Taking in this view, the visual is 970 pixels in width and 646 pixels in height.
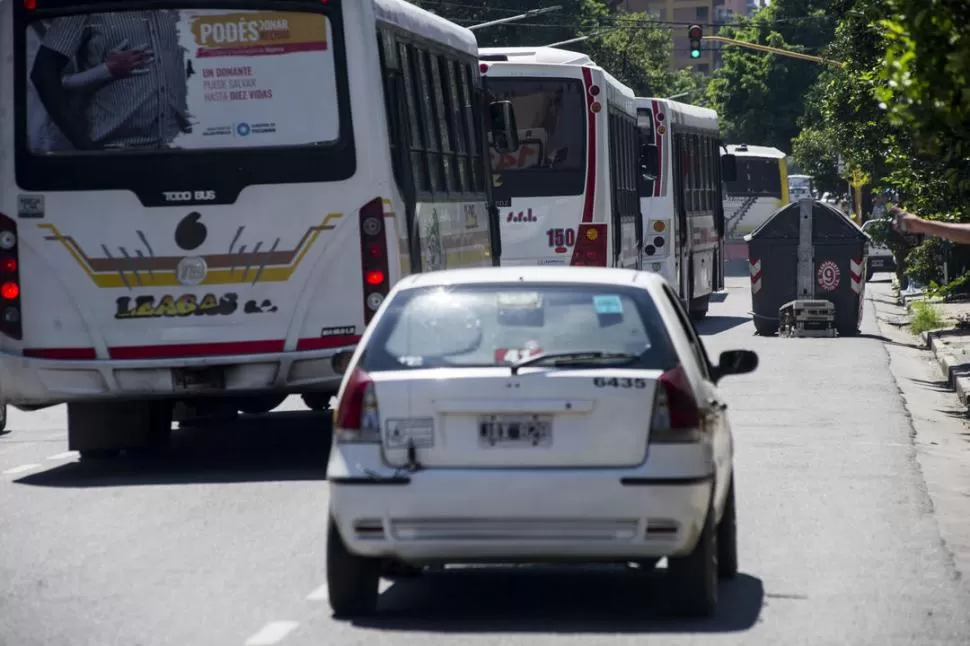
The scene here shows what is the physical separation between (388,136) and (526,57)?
10.9m

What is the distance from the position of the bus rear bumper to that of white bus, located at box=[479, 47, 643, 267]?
10752mm

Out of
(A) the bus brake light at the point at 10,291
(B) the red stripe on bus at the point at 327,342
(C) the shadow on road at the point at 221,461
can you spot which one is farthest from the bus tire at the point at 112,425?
(B) the red stripe on bus at the point at 327,342

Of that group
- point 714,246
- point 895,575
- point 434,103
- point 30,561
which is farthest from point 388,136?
point 714,246

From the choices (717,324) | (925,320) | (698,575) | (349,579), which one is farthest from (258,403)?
(717,324)

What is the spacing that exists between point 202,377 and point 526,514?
20.0ft

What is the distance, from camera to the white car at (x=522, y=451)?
311 inches

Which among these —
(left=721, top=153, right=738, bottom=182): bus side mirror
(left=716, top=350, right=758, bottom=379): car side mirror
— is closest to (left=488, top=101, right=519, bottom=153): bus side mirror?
(left=716, top=350, right=758, bottom=379): car side mirror

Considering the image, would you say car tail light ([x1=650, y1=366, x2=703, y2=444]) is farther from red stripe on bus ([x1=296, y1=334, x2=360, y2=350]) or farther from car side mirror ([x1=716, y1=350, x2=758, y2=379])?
red stripe on bus ([x1=296, y1=334, x2=360, y2=350])

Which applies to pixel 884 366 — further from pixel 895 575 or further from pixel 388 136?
pixel 895 575

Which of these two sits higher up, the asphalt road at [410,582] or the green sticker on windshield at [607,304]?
the green sticker on windshield at [607,304]

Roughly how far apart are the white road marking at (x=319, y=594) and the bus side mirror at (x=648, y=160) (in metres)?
20.5

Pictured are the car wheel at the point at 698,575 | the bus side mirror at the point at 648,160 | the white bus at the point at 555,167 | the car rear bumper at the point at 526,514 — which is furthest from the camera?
the bus side mirror at the point at 648,160

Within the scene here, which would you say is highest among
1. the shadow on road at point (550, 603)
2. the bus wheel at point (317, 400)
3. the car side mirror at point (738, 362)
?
the car side mirror at point (738, 362)

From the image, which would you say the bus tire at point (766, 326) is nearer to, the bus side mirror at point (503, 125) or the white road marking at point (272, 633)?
the bus side mirror at point (503, 125)
